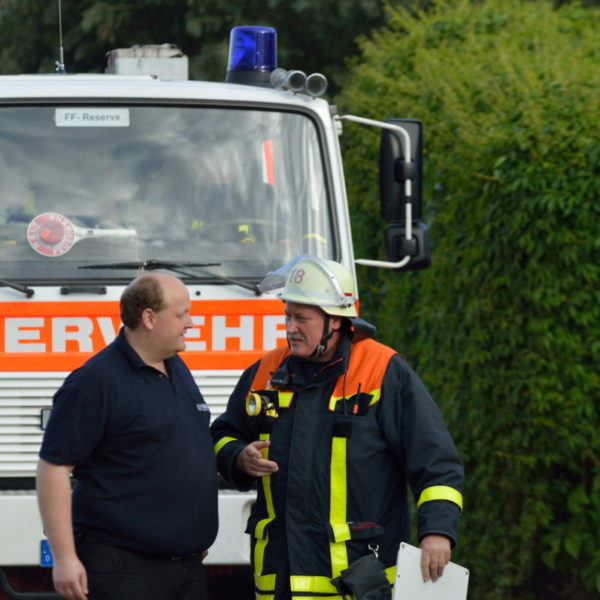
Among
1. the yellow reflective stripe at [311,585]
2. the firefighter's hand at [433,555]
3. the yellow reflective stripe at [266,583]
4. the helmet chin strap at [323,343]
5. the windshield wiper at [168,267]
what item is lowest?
the yellow reflective stripe at [266,583]

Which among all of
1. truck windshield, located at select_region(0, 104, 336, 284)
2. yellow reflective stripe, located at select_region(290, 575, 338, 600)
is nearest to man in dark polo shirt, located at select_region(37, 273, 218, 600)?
yellow reflective stripe, located at select_region(290, 575, 338, 600)

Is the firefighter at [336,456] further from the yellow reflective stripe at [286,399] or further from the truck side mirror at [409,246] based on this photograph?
the truck side mirror at [409,246]

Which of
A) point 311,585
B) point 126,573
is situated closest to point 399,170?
point 311,585

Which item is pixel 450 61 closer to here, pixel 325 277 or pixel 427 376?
pixel 427 376

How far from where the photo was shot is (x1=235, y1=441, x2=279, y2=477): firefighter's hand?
4742 mm

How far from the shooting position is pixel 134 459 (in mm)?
4703

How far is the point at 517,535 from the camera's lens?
7.55 metres

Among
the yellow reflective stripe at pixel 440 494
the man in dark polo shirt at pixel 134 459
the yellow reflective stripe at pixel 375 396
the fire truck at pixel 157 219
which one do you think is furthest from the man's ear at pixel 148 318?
the fire truck at pixel 157 219

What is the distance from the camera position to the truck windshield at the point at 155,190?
636 cm

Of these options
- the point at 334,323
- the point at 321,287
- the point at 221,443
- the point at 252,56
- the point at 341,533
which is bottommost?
the point at 341,533

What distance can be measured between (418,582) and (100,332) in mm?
2173

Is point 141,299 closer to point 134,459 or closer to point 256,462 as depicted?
point 134,459

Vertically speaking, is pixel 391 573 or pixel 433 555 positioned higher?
pixel 433 555

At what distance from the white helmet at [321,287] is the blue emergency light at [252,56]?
2206 millimetres
